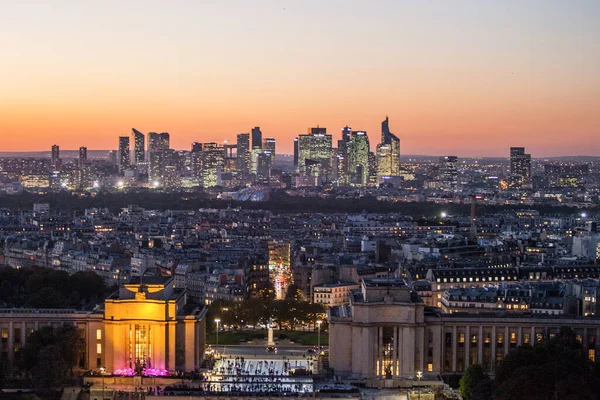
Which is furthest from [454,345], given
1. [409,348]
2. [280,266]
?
[280,266]

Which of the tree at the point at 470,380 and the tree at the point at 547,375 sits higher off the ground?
the tree at the point at 547,375

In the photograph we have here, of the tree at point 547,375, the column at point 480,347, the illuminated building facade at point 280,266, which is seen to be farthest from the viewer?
the illuminated building facade at point 280,266

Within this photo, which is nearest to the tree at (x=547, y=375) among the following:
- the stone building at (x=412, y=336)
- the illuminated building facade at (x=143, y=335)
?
the stone building at (x=412, y=336)

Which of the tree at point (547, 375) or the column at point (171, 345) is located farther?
the column at point (171, 345)

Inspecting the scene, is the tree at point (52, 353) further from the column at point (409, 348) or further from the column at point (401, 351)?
the column at point (409, 348)

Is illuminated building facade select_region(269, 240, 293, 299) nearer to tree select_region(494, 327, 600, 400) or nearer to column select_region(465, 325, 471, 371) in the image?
column select_region(465, 325, 471, 371)

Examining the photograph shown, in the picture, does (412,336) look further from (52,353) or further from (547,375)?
(52,353)

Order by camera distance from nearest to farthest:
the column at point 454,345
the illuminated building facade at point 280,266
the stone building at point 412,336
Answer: the stone building at point 412,336, the column at point 454,345, the illuminated building facade at point 280,266
